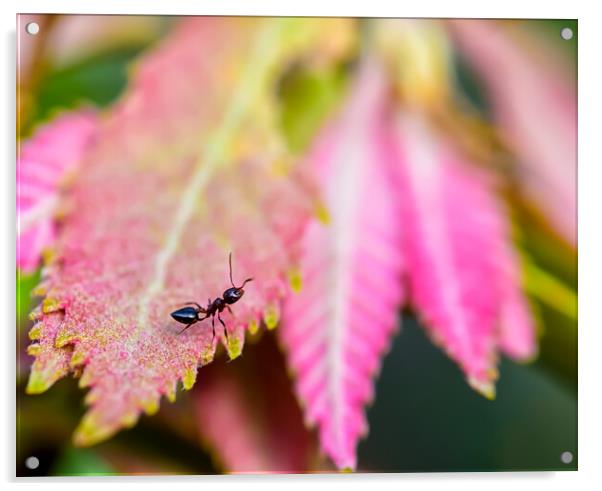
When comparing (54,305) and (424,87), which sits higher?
(424,87)

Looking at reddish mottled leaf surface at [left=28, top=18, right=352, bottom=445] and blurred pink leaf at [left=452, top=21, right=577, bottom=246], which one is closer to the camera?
reddish mottled leaf surface at [left=28, top=18, right=352, bottom=445]

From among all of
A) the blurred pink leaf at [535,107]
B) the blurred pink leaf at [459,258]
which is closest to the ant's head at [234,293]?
the blurred pink leaf at [459,258]


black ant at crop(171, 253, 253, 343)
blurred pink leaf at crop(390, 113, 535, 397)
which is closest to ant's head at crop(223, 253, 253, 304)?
black ant at crop(171, 253, 253, 343)

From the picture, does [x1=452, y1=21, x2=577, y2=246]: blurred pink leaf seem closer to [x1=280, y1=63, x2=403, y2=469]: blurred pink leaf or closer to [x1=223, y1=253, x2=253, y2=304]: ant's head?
[x1=280, y1=63, x2=403, y2=469]: blurred pink leaf

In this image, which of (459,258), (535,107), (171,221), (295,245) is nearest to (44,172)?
(171,221)

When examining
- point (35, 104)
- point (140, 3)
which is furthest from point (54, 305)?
point (140, 3)
